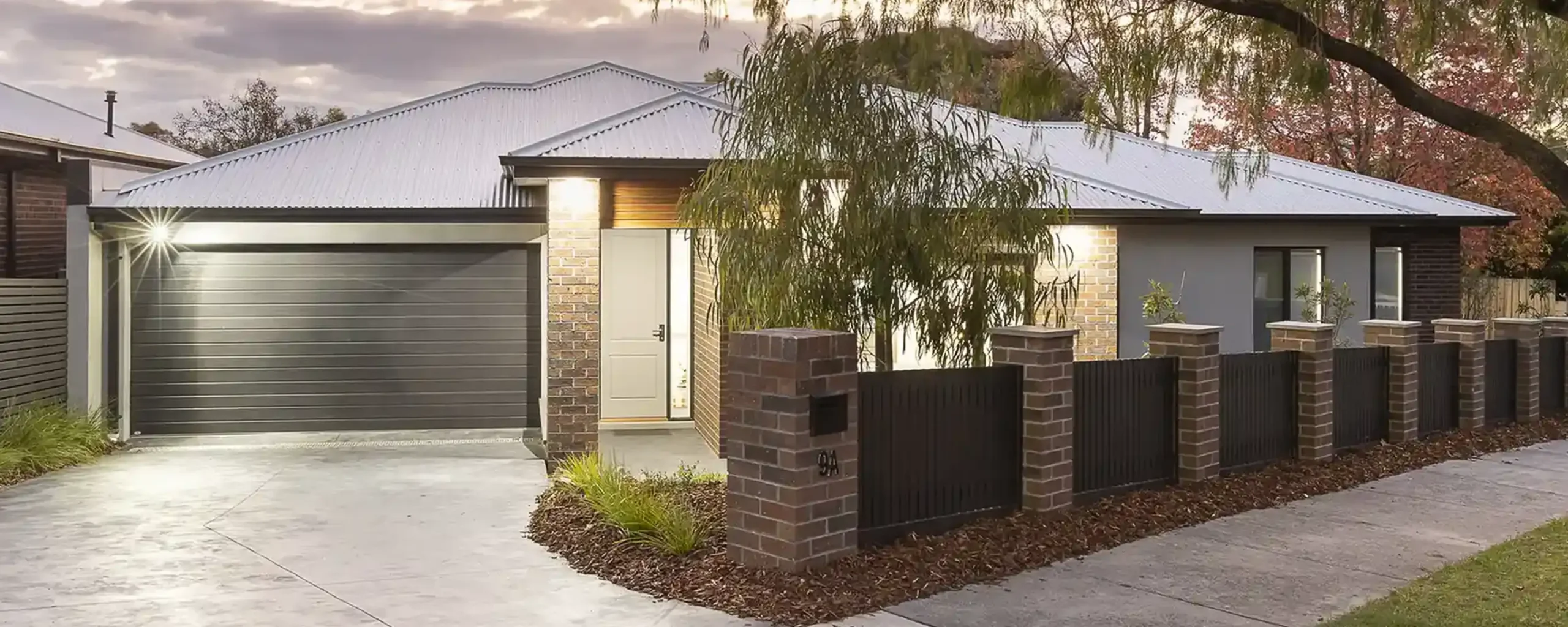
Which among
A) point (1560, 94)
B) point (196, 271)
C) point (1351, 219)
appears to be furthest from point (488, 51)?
point (1560, 94)

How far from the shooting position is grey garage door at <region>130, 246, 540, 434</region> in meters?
13.6

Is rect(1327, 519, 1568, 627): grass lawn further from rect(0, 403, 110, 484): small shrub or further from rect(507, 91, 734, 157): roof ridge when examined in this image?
rect(0, 403, 110, 484): small shrub

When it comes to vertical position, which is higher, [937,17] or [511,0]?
[511,0]

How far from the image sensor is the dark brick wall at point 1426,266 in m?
17.4

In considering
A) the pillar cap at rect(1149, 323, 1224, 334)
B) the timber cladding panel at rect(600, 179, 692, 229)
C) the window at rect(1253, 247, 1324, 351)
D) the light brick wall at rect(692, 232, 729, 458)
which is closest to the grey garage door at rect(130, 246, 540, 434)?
the light brick wall at rect(692, 232, 729, 458)

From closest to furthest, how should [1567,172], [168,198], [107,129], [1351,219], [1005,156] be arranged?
[1567,172], [1005,156], [168,198], [1351,219], [107,129]

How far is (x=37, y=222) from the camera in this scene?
14.6 meters

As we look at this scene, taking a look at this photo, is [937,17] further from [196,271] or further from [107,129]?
[107,129]

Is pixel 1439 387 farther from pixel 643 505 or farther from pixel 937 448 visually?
pixel 643 505

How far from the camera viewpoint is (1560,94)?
826 centimetres

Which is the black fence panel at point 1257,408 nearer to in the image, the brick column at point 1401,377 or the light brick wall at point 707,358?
the brick column at point 1401,377

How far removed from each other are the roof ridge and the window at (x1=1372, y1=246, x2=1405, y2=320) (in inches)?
405

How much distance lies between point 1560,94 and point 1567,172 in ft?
5.78

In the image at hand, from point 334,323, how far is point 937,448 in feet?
27.5
